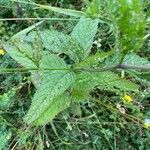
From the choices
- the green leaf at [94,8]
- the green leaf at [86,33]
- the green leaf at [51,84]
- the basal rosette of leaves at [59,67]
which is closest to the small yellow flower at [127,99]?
the basal rosette of leaves at [59,67]

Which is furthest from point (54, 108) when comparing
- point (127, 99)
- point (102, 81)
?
point (127, 99)

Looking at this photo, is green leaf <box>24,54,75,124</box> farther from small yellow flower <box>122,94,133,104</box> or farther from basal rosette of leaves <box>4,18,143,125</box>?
small yellow flower <box>122,94,133,104</box>

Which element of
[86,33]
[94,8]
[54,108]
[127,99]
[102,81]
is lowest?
[127,99]

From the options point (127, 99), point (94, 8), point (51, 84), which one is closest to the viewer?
point (94, 8)

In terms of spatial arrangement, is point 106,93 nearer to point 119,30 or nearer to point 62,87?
point 62,87

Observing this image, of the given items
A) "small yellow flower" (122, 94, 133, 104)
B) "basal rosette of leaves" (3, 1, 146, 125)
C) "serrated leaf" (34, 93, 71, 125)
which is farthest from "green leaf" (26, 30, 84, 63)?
"small yellow flower" (122, 94, 133, 104)

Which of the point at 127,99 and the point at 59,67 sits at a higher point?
the point at 59,67

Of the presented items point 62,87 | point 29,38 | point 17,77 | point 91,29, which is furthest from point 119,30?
point 17,77

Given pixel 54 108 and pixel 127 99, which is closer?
pixel 54 108

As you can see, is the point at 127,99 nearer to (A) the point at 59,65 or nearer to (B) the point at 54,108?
(B) the point at 54,108
